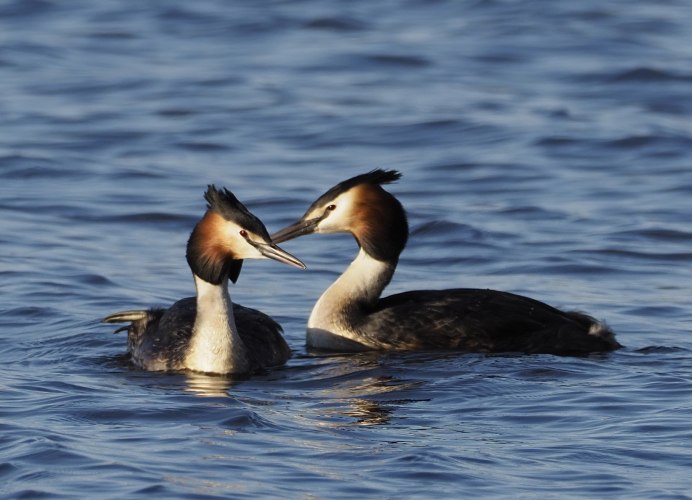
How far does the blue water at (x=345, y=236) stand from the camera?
8172 mm

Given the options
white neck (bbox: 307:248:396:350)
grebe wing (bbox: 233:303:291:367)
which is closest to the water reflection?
grebe wing (bbox: 233:303:291:367)

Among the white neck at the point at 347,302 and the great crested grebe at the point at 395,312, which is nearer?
the great crested grebe at the point at 395,312

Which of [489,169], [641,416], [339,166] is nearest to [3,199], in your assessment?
[339,166]

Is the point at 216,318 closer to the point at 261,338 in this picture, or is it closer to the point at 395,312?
the point at 261,338

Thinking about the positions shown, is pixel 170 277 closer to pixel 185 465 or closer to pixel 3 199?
pixel 3 199

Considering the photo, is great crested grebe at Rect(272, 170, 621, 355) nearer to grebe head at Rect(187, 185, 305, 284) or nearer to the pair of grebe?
the pair of grebe

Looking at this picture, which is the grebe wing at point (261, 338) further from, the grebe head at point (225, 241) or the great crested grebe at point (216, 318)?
the grebe head at point (225, 241)

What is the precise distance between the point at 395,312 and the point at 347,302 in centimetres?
35

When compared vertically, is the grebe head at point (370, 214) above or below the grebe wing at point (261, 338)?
above

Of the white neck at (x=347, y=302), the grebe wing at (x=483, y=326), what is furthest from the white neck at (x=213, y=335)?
the grebe wing at (x=483, y=326)

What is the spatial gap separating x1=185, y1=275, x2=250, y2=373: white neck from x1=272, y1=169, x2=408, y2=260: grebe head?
1.33m

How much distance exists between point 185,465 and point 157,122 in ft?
36.7

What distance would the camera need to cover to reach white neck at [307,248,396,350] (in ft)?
35.8

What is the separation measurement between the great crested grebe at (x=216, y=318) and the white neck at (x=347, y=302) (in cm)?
48
